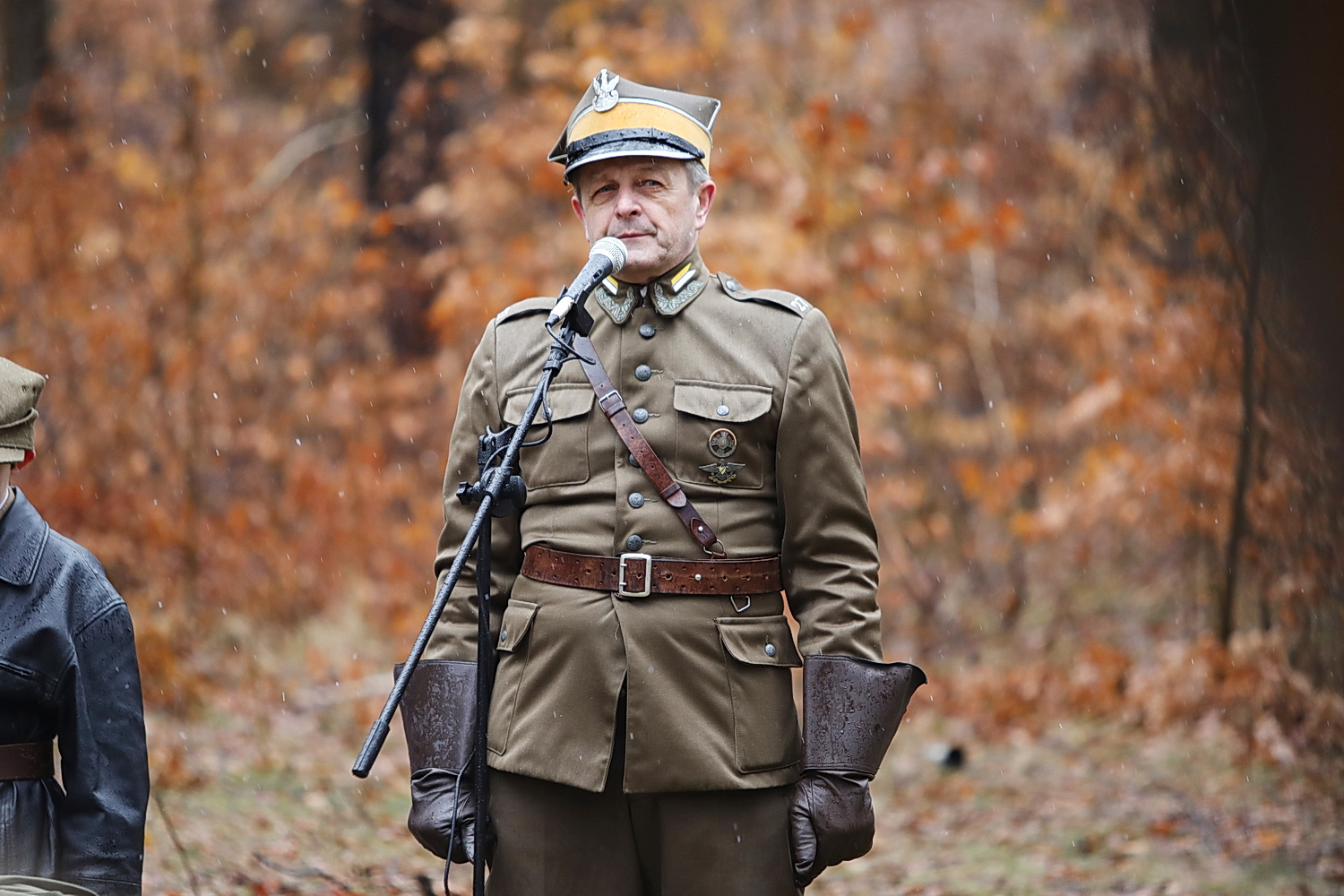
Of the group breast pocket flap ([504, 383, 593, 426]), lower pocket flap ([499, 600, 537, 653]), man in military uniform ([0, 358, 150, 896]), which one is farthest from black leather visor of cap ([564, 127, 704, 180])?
man in military uniform ([0, 358, 150, 896])

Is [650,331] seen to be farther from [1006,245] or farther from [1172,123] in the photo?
[1006,245]

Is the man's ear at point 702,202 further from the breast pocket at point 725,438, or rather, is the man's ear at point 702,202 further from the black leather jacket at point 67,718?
the black leather jacket at point 67,718

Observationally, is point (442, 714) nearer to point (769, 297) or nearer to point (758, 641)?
point (758, 641)

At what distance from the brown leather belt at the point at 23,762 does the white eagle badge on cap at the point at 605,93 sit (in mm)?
1625

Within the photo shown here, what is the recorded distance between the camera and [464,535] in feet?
9.31

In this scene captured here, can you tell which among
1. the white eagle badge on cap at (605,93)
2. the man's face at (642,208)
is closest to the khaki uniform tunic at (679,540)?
the man's face at (642,208)

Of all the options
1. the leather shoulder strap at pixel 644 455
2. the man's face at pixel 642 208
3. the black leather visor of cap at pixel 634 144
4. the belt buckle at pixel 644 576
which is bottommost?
the belt buckle at pixel 644 576

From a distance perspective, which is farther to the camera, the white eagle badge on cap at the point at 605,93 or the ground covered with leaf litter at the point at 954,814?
the ground covered with leaf litter at the point at 954,814

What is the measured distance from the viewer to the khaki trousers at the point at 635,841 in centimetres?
264

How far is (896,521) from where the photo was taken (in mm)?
9805

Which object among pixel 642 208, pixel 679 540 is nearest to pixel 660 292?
pixel 642 208

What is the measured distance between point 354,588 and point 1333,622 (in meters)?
5.74

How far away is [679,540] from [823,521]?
29cm

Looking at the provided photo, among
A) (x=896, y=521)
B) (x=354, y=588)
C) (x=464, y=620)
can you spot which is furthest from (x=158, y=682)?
(x=464, y=620)
